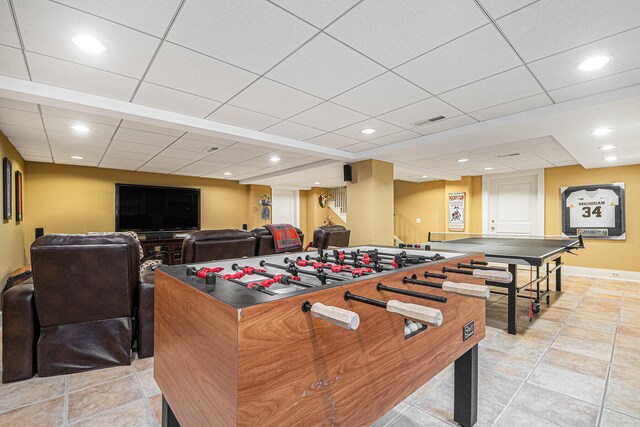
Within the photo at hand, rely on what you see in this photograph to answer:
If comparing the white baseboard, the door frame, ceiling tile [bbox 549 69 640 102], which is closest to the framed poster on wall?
the door frame

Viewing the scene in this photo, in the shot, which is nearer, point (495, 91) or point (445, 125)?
point (495, 91)

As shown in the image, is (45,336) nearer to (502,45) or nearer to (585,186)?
(502,45)

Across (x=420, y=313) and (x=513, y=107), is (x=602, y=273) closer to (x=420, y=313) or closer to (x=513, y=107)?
(x=513, y=107)

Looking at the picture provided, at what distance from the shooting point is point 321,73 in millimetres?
2430

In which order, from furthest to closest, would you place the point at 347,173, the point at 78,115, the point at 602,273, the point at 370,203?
the point at 602,273, the point at 347,173, the point at 370,203, the point at 78,115

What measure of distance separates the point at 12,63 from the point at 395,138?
4049 mm

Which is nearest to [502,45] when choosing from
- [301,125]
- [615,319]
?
[301,125]

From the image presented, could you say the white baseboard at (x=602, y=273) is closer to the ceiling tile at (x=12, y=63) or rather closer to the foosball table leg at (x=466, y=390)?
the foosball table leg at (x=466, y=390)

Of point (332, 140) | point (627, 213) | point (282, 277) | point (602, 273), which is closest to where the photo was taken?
point (282, 277)

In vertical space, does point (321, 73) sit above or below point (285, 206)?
above

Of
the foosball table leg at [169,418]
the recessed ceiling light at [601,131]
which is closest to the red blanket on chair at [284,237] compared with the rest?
the foosball table leg at [169,418]

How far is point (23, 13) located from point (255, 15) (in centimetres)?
133

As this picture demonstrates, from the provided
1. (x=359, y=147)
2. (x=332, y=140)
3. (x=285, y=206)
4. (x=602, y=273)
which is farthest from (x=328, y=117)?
(x=285, y=206)

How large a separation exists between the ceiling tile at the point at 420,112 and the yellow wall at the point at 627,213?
477 cm
